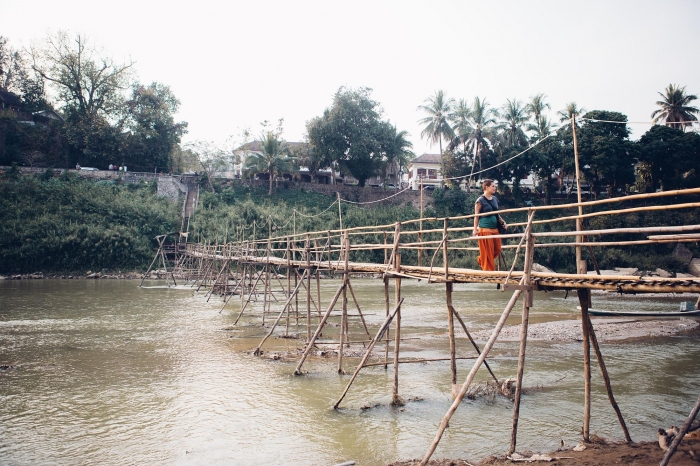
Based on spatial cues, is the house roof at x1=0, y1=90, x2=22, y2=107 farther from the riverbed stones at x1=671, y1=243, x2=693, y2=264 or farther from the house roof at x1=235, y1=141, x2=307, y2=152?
the riverbed stones at x1=671, y1=243, x2=693, y2=264

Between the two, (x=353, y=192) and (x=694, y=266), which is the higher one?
(x=353, y=192)

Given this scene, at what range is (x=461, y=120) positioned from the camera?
50.8m

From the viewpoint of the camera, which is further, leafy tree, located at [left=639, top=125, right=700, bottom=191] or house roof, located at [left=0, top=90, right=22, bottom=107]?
house roof, located at [left=0, top=90, right=22, bottom=107]

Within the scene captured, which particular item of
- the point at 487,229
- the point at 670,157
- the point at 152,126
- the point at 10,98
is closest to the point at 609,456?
the point at 487,229

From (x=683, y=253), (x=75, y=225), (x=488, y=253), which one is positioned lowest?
(x=488, y=253)

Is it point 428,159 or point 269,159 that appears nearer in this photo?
point 269,159

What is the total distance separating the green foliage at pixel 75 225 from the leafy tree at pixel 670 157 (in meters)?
38.6

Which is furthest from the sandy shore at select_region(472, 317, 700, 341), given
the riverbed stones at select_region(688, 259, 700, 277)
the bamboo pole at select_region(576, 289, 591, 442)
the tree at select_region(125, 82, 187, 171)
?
the tree at select_region(125, 82, 187, 171)

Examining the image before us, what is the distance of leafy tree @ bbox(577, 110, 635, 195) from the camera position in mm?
41344

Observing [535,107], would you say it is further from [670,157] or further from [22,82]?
[22,82]

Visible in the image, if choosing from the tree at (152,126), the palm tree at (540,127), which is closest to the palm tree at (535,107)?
the palm tree at (540,127)

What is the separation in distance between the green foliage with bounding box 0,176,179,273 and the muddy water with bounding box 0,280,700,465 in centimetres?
2053

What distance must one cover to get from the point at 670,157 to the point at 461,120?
18.0 meters

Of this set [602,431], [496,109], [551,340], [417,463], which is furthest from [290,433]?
[496,109]
